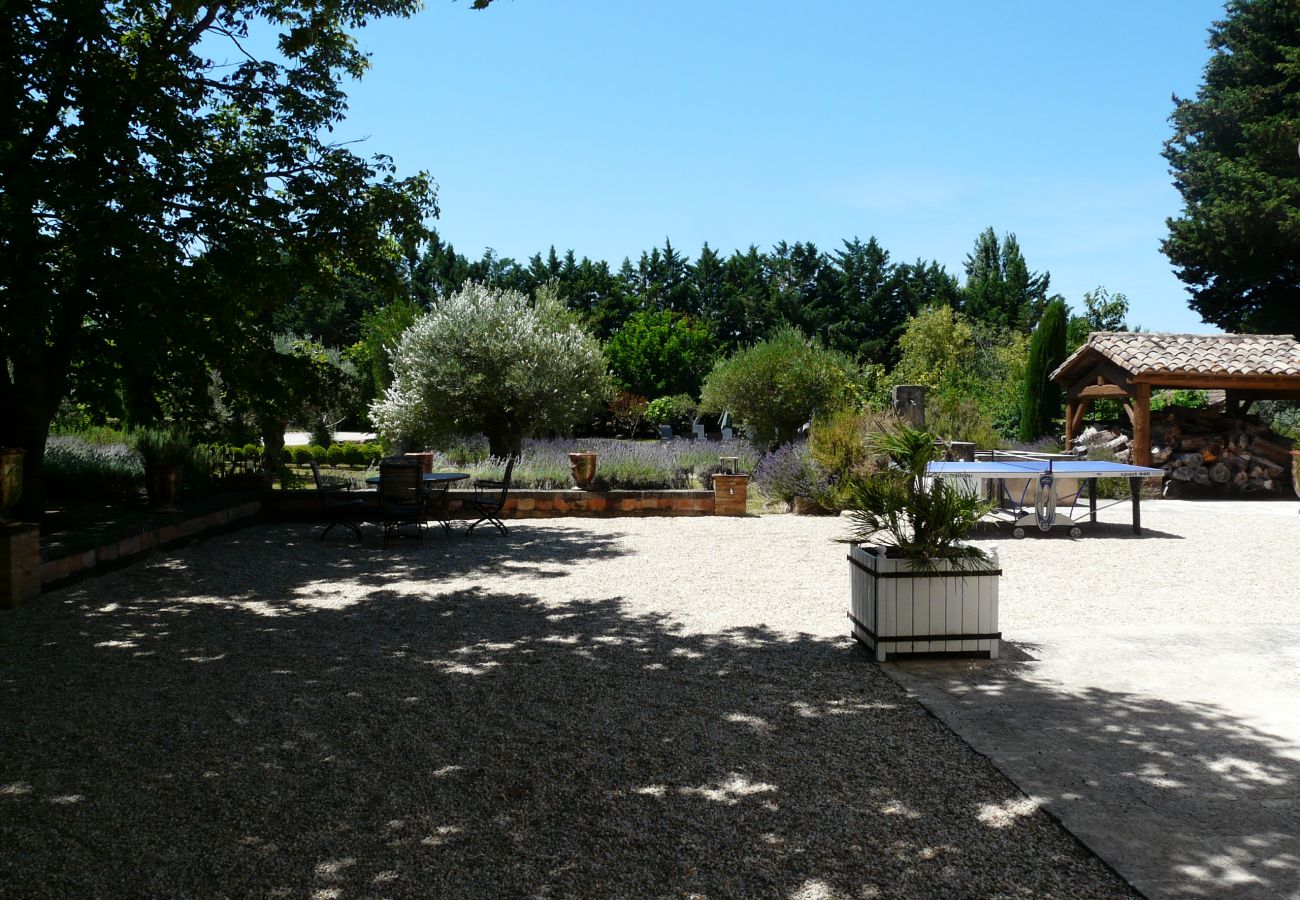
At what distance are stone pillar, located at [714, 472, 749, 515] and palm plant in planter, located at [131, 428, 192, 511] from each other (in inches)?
258

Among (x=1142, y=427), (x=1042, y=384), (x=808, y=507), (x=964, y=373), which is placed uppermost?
(x=964, y=373)

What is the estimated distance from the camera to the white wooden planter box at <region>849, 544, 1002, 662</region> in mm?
4996

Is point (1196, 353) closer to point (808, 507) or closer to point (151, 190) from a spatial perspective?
point (808, 507)

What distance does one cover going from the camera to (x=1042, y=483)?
10320 mm

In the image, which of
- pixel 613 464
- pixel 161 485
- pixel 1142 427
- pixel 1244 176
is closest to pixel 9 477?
pixel 161 485

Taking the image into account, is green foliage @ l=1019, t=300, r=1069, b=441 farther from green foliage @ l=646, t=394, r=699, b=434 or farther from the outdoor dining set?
the outdoor dining set

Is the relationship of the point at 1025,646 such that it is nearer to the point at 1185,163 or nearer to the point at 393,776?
the point at 393,776

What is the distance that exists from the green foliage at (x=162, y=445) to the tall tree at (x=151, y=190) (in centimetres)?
161

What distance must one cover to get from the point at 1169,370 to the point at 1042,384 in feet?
19.0

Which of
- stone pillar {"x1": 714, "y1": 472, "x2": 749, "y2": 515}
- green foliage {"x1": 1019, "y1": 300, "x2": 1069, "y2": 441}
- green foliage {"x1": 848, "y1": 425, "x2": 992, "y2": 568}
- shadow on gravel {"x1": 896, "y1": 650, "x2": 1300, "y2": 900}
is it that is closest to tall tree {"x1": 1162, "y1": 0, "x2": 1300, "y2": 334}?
green foliage {"x1": 1019, "y1": 300, "x2": 1069, "y2": 441}

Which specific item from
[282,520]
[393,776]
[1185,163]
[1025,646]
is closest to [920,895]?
[393,776]

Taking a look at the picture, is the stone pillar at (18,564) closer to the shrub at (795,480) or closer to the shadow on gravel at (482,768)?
the shadow on gravel at (482,768)

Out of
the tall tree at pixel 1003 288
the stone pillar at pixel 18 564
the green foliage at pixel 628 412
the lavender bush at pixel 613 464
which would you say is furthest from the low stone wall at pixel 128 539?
the tall tree at pixel 1003 288

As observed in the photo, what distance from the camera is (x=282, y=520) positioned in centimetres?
1166
